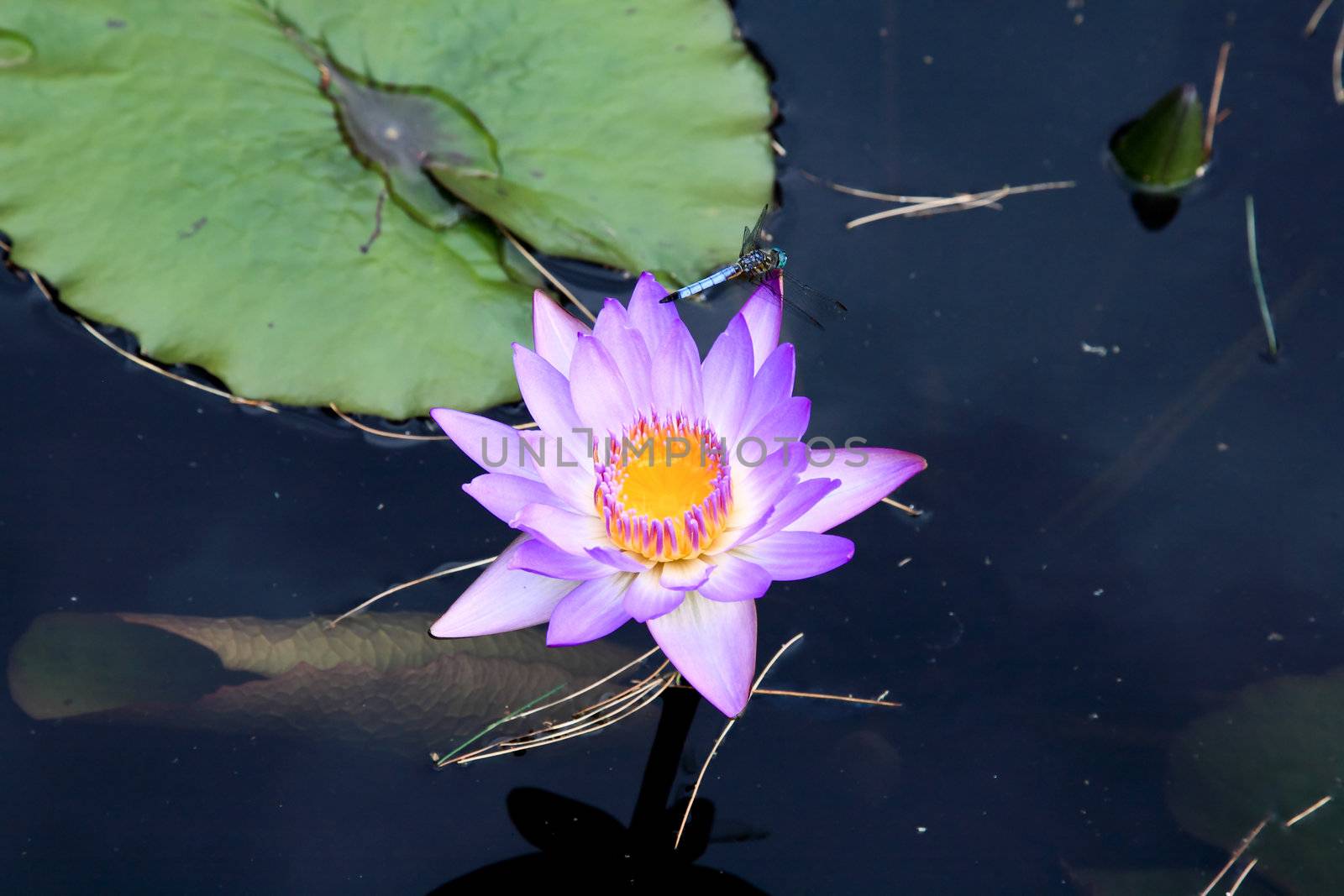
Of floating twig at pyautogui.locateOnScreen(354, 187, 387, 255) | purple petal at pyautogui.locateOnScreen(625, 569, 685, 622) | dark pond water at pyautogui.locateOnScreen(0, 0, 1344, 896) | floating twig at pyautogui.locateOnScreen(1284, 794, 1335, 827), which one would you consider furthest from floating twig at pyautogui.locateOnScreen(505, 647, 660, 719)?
floating twig at pyautogui.locateOnScreen(1284, 794, 1335, 827)

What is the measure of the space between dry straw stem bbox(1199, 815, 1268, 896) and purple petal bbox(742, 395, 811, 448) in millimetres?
1476

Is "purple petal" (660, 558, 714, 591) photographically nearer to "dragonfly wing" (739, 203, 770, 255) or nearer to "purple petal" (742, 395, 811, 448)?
"purple petal" (742, 395, 811, 448)

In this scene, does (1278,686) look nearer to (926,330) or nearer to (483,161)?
(926,330)

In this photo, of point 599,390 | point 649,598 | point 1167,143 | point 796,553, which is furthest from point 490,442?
point 1167,143

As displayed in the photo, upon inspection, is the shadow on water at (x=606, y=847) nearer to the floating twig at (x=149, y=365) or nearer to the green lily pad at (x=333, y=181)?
the green lily pad at (x=333, y=181)

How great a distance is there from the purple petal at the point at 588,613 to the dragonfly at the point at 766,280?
2.78 feet

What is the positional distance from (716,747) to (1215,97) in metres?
2.76

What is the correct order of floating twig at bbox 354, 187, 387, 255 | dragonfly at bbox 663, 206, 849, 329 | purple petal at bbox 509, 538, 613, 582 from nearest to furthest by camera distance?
purple petal at bbox 509, 538, 613, 582, floating twig at bbox 354, 187, 387, 255, dragonfly at bbox 663, 206, 849, 329

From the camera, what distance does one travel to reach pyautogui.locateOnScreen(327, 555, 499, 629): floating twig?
8.54 feet

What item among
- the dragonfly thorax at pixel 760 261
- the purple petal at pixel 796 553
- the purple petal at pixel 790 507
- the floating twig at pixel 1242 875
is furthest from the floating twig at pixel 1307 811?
the dragonfly thorax at pixel 760 261

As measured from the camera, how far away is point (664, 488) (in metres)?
2.23

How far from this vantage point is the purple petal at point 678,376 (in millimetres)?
2146

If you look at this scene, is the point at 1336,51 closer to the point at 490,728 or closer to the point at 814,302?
the point at 814,302

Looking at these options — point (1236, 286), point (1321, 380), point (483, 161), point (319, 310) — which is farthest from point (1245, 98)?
point (319, 310)
